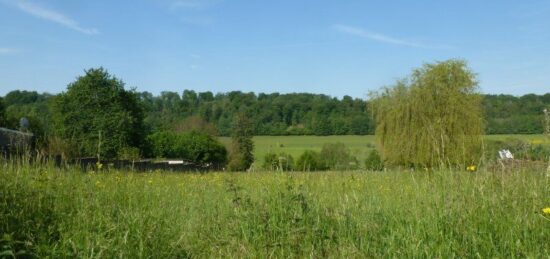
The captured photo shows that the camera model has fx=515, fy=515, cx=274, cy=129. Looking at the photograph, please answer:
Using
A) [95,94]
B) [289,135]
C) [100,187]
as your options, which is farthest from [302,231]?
[289,135]

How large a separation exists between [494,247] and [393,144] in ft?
102

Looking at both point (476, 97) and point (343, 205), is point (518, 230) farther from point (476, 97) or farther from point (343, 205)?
point (476, 97)

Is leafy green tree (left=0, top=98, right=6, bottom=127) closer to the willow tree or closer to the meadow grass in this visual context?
the willow tree

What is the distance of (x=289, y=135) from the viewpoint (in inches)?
2276

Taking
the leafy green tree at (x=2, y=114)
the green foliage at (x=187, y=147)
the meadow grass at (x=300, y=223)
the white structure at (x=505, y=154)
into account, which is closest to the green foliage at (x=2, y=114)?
the leafy green tree at (x=2, y=114)

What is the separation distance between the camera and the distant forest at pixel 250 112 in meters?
51.9

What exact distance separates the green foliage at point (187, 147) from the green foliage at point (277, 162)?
5554cm

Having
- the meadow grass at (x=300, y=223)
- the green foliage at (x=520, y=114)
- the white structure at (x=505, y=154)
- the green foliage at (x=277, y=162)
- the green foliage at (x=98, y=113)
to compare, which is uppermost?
the green foliage at (x=98, y=113)

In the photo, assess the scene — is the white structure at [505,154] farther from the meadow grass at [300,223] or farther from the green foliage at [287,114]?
the green foliage at [287,114]

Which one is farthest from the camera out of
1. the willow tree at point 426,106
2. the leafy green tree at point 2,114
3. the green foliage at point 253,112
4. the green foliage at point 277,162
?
the green foliage at point 253,112

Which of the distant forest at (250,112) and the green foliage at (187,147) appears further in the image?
the green foliage at (187,147)

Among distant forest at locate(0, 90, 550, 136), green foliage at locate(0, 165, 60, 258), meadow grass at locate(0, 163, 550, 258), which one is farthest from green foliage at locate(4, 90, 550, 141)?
green foliage at locate(0, 165, 60, 258)

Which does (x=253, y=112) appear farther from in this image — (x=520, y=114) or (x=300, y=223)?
(x=300, y=223)

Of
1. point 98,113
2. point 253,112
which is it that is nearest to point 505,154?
point 98,113
